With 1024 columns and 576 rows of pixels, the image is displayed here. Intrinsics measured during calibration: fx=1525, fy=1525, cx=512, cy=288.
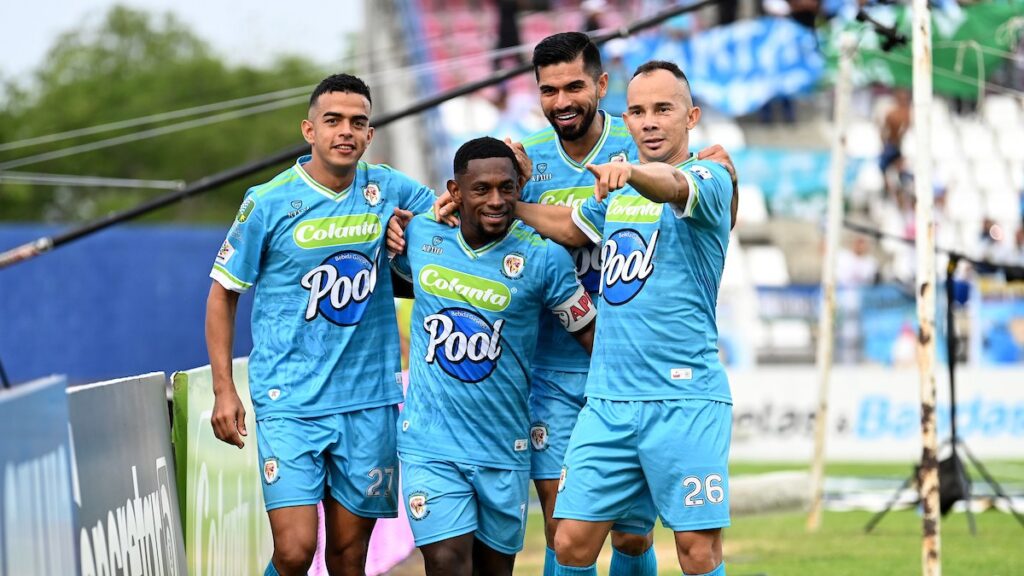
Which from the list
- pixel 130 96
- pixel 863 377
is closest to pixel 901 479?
pixel 863 377

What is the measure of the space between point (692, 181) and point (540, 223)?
3.03 feet

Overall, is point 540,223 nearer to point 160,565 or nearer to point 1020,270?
point 160,565

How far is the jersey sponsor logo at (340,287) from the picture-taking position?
20.8 feet

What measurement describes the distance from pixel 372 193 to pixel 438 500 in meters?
1.37

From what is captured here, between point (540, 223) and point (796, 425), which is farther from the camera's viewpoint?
point (796, 425)

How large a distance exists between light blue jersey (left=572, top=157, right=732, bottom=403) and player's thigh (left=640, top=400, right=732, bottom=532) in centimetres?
7

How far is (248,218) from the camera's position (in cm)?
635

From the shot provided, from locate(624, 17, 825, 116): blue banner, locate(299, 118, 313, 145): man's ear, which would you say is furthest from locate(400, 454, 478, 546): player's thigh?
locate(624, 17, 825, 116): blue banner

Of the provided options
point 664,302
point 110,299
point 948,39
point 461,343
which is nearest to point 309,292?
point 461,343

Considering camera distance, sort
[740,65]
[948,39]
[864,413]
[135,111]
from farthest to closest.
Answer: [135,111]
[740,65]
[948,39]
[864,413]

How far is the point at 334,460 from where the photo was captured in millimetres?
6387

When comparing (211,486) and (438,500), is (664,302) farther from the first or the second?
(211,486)

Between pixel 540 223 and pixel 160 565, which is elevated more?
pixel 540 223

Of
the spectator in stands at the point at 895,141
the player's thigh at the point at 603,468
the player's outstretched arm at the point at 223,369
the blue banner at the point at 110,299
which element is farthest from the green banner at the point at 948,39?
the player's thigh at the point at 603,468
